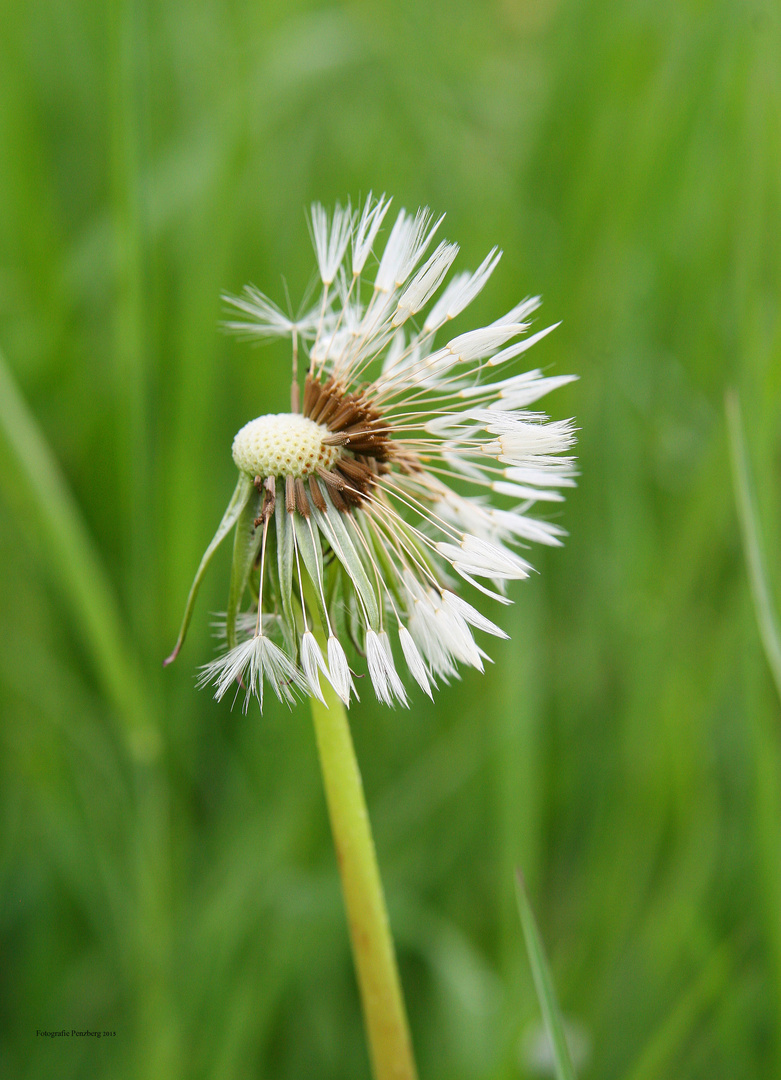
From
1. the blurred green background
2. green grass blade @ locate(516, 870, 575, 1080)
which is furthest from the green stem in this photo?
the blurred green background

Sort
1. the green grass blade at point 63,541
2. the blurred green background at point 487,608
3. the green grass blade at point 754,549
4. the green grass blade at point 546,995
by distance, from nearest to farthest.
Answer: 1. the green grass blade at point 546,995
2. the green grass blade at point 754,549
3. the green grass blade at point 63,541
4. the blurred green background at point 487,608

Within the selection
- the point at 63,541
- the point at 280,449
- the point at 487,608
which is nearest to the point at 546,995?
the point at 280,449

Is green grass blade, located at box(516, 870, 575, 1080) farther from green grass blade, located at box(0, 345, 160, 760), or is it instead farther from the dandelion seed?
green grass blade, located at box(0, 345, 160, 760)

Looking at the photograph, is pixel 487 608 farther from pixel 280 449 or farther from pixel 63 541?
pixel 280 449

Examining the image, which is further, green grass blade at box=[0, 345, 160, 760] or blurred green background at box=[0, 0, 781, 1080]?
blurred green background at box=[0, 0, 781, 1080]

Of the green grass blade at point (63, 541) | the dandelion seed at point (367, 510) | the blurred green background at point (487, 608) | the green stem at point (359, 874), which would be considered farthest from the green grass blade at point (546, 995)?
the green grass blade at point (63, 541)

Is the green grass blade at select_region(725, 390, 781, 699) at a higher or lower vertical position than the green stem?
higher

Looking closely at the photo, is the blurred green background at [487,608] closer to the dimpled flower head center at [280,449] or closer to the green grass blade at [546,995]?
the green grass blade at [546,995]
